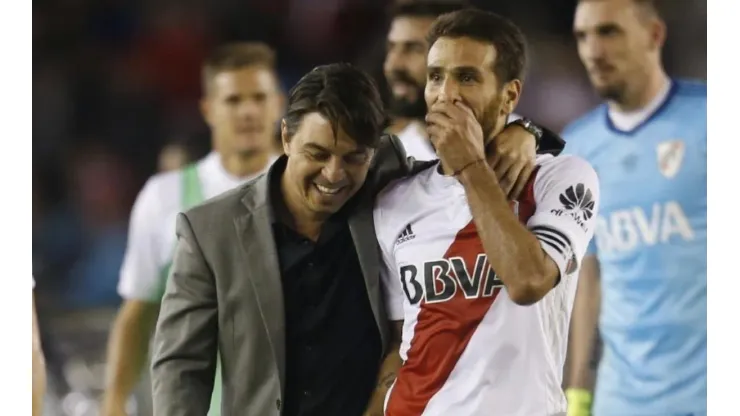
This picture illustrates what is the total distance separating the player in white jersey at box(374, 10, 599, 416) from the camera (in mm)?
1531

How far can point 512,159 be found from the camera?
5.17ft

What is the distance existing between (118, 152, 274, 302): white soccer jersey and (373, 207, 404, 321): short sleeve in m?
0.31

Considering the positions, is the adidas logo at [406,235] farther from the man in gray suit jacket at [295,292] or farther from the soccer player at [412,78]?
the soccer player at [412,78]

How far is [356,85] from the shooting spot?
1.64m

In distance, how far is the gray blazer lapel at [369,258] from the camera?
1626 millimetres

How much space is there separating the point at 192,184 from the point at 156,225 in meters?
0.11

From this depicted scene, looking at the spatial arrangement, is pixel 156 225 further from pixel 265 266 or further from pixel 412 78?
pixel 412 78

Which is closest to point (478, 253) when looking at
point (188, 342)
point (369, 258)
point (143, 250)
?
point (369, 258)

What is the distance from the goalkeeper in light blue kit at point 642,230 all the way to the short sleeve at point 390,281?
35 cm

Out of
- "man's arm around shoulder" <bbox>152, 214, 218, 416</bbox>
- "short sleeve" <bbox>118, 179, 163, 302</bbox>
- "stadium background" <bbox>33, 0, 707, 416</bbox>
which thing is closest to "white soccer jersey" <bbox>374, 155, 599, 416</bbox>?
"stadium background" <bbox>33, 0, 707, 416</bbox>
